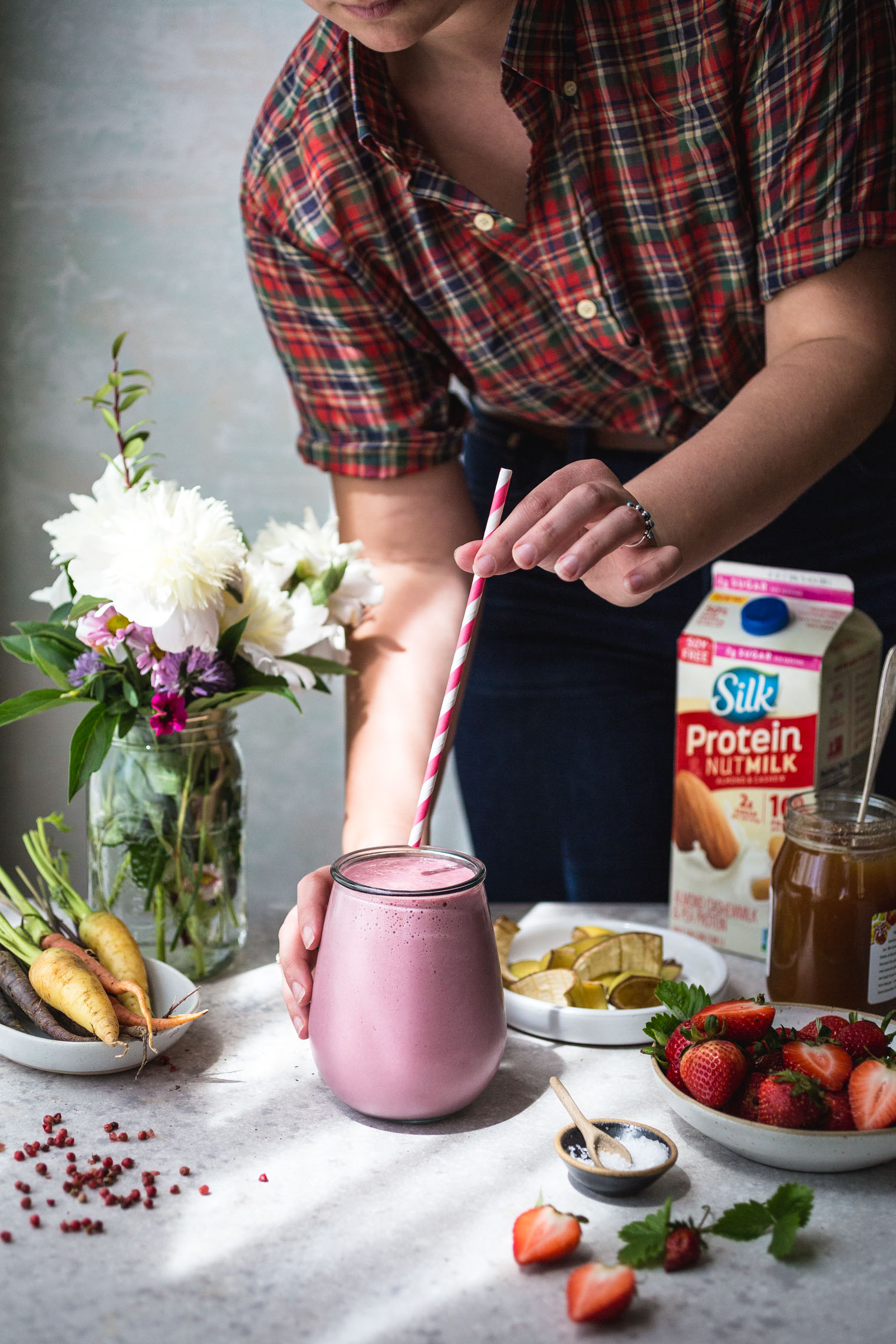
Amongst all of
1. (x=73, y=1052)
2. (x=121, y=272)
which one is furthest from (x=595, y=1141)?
(x=121, y=272)

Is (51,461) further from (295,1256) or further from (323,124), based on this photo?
(295,1256)

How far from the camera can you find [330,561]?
116 centimetres

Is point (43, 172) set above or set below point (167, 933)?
above

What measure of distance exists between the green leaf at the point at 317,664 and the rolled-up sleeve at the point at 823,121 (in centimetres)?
55

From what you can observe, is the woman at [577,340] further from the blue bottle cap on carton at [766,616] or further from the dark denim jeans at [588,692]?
the blue bottle cap on carton at [766,616]

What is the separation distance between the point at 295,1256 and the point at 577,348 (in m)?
0.96

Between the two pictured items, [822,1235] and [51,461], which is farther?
[51,461]

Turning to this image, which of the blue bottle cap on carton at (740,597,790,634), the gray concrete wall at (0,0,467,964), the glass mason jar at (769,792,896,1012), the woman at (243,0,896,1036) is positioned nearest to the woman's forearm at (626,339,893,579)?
the woman at (243,0,896,1036)

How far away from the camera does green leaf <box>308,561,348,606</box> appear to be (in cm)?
114

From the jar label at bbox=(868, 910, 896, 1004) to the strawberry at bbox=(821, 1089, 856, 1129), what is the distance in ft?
0.70

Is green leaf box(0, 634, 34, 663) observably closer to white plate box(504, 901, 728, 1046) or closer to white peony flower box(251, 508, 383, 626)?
white peony flower box(251, 508, 383, 626)

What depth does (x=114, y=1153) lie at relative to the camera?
843mm

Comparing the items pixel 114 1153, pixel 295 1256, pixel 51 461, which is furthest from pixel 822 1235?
pixel 51 461

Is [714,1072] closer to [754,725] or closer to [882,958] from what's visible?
[882,958]
